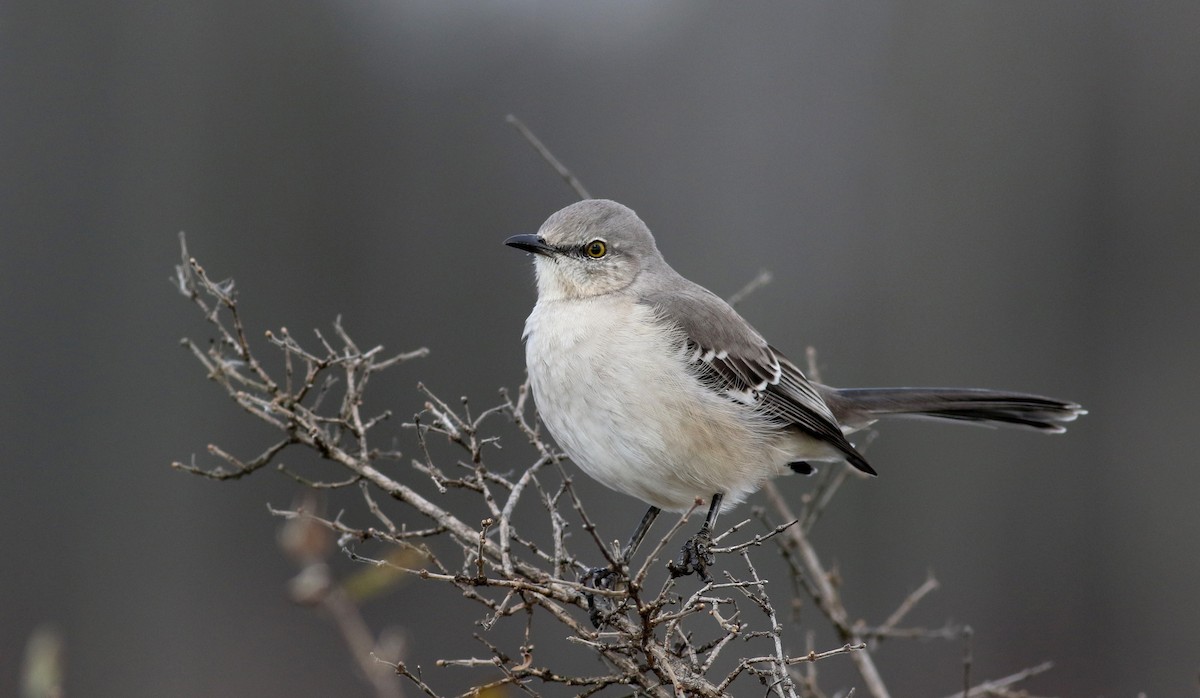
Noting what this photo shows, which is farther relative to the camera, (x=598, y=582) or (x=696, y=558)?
(x=598, y=582)

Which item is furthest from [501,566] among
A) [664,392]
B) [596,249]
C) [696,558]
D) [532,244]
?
[596,249]

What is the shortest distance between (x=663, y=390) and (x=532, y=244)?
0.73m

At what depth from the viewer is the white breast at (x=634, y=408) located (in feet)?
11.5

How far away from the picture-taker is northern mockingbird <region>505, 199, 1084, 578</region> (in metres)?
3.54

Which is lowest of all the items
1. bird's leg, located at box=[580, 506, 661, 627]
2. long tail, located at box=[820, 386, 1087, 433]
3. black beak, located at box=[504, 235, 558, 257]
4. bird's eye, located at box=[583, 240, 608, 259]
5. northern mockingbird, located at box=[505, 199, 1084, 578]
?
long tail, located at box=[820, 386, 1087, 433]

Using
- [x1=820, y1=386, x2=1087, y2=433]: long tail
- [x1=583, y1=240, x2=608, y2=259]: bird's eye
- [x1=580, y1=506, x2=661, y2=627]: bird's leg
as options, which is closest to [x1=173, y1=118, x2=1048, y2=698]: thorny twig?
[x1=580, y1=506, x2=661, y2=627]: bird's leg

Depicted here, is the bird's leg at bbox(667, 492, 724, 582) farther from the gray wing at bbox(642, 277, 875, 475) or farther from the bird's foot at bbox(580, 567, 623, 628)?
the gray wing at bbox(642, 277, 875, 475)

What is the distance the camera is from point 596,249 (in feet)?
13.2

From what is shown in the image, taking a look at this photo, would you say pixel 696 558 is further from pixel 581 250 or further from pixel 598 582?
pixel 581 250

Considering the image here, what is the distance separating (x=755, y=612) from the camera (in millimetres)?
8367

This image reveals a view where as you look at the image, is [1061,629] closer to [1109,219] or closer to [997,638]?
[997,638]

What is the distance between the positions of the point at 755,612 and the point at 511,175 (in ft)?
15.8

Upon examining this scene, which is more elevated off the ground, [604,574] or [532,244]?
[532,244]

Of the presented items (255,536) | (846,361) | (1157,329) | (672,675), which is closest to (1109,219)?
(1157,329)
